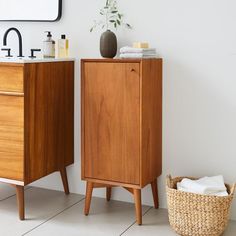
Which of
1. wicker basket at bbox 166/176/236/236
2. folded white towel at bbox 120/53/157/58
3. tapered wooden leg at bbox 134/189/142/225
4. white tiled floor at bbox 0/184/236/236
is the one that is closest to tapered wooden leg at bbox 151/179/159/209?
white tiled floor at bbox 0/184/236/236

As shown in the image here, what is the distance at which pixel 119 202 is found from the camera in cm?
312

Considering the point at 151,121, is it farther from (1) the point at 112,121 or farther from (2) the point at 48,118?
(2) the point at 48,118

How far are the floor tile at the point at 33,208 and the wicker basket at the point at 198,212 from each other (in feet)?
2.55

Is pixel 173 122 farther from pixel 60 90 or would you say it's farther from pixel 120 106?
pixel 60 90

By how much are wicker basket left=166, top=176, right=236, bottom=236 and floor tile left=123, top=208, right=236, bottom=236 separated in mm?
98

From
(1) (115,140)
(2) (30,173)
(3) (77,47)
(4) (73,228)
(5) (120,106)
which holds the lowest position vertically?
(4) (73,228)

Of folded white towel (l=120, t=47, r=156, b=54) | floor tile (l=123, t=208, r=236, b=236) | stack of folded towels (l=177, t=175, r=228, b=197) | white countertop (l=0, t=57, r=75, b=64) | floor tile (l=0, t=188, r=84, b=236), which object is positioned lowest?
floor tile (l=123, t=208, r=236, b=236)

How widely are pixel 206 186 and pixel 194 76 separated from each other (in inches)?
26.4

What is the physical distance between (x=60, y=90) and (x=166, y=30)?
0.75 m

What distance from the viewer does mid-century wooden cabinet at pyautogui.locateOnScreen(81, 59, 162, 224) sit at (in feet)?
8.78

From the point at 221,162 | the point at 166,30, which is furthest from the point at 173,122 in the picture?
the point at 166,30

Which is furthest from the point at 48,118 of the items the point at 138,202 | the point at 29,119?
the point at 138,202

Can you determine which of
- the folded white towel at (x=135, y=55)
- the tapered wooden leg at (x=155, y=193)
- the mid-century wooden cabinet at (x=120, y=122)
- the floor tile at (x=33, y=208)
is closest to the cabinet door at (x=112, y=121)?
the mid-century wooden cabinet at (x=120, y=122)

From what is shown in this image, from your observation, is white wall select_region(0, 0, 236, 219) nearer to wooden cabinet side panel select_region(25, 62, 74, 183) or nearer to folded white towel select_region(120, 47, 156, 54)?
folded white towel select_region(120, 47, 156, 54)
